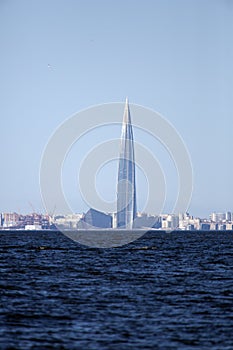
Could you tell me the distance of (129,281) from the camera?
69625 millimetres

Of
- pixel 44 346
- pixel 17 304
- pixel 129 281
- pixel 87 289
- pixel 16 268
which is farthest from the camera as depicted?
pixel 16 268

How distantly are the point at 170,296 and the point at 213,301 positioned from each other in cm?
406

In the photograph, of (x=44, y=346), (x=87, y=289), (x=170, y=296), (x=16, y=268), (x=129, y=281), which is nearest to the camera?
(x=44, y=346)

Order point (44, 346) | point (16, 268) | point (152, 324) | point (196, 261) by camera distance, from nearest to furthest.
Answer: point (44, 346)
point (152, 324)
point (16, 268)
point (196, 261)

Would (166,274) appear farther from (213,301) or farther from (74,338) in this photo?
(74,338)

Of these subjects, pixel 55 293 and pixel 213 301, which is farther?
pixel 55 293

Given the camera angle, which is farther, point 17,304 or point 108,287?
point 108,287

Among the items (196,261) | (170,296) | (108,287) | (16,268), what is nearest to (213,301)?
(170,296)

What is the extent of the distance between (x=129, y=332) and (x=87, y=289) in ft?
68.9

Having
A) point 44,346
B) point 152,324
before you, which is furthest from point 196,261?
point 44,346

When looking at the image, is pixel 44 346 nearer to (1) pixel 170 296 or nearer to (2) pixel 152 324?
(2) pixel 152 324

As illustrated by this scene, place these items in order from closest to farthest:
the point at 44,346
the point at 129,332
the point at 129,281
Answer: the point at 44,346
the point at 129,332
the point at 129,281

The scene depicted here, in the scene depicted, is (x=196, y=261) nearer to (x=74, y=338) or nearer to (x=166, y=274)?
(x=166, y=274)

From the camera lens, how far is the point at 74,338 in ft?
129
